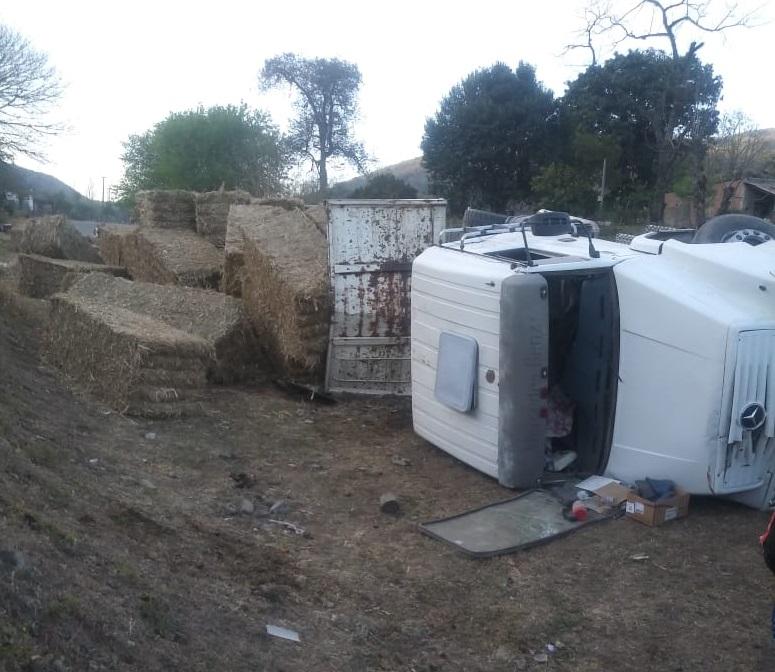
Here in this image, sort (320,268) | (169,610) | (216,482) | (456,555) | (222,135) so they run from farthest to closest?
(222,135), (320,268), (216,482), (456,555), (169,610)

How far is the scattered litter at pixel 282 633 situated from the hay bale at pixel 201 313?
199 inches

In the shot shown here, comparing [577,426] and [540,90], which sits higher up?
[540,90]

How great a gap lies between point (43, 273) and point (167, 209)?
2178 millimetres

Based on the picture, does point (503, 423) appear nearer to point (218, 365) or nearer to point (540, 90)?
point (218, 365)

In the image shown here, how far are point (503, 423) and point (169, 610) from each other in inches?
121

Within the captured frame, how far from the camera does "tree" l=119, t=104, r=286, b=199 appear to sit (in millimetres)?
34344

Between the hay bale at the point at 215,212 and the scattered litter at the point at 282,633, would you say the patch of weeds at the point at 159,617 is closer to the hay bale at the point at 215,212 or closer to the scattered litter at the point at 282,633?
the scattered litter at the point at 282,633

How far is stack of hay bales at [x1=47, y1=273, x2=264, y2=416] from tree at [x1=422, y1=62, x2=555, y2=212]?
22.2m

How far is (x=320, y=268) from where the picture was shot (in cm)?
969

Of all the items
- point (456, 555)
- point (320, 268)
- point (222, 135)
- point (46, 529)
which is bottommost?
point (456, 555)

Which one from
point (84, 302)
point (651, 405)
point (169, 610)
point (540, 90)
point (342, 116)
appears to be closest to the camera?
point (169, 610)

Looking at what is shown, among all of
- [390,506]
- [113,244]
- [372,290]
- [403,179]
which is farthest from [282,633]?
[403,179]

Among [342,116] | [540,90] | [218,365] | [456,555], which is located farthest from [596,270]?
[342,116]

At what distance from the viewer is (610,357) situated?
6.24m
